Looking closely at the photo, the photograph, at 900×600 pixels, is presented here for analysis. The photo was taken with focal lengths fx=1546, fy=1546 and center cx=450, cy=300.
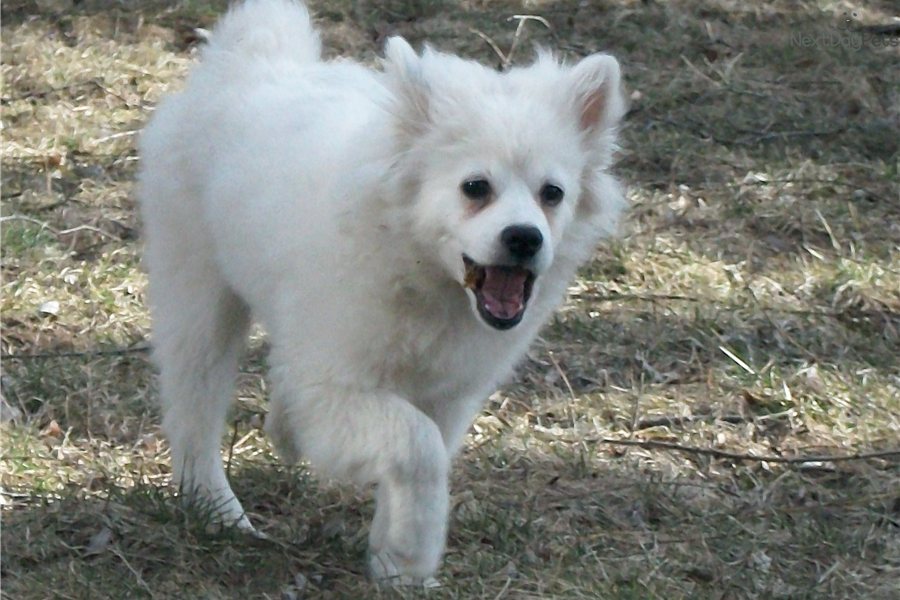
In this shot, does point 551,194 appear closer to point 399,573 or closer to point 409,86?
point 409,86

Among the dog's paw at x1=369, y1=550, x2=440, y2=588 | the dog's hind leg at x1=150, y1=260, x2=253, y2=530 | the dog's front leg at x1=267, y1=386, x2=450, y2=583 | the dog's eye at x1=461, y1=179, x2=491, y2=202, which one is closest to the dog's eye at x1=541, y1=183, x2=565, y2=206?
the dog's eye at x1=461, y1=179, x2=491, y2=202

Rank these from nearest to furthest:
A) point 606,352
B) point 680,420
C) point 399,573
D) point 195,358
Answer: point 399,573 → point 195,358 → point 680,420 → point 606,352

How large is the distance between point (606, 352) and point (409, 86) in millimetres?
2430

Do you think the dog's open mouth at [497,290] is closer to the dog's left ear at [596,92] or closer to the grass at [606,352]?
the dog's left ear at [596,92]

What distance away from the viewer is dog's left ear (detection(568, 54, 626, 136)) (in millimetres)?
4414

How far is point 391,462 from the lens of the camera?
411 centimetres

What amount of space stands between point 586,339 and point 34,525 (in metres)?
2.73

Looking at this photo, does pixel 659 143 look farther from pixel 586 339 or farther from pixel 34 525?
pixel 34 525

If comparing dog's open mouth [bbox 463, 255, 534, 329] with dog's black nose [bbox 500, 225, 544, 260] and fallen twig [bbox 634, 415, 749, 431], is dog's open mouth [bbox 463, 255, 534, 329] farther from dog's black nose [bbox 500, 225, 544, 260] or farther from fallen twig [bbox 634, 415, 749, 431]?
fallen twig [bbox 634, 415, 749, 431]

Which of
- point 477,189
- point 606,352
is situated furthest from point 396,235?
point 606,352

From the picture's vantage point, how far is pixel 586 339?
6531mm

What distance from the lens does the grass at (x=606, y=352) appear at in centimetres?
450

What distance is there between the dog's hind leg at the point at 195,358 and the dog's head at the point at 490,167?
1.02 m

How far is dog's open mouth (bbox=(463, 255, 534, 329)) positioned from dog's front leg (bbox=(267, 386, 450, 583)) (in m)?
0.34
